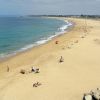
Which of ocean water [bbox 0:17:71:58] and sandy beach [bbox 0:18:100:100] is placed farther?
ocean water [bbox 0:17:71:58]

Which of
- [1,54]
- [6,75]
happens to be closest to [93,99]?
[6,75]

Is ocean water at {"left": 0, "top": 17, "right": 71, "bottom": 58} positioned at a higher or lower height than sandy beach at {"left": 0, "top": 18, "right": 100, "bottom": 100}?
lower

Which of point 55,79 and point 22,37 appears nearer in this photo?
point 55,79

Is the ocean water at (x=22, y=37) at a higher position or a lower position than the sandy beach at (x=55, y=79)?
lower

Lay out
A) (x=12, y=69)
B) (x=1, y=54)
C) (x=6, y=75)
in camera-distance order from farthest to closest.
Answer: (x=1, y=54), (x=12, y=69), (x=6, y=75)

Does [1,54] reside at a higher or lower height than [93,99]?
lower

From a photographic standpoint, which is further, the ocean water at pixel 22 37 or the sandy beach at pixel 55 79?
the ocean water at pixel 22 37

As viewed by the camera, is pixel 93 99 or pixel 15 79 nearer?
pixel 93 99

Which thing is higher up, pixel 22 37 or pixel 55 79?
pixel 55 79

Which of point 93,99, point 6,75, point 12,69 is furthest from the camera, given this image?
point 12,69

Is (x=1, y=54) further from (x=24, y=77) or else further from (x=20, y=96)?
(x=20, y=96)
